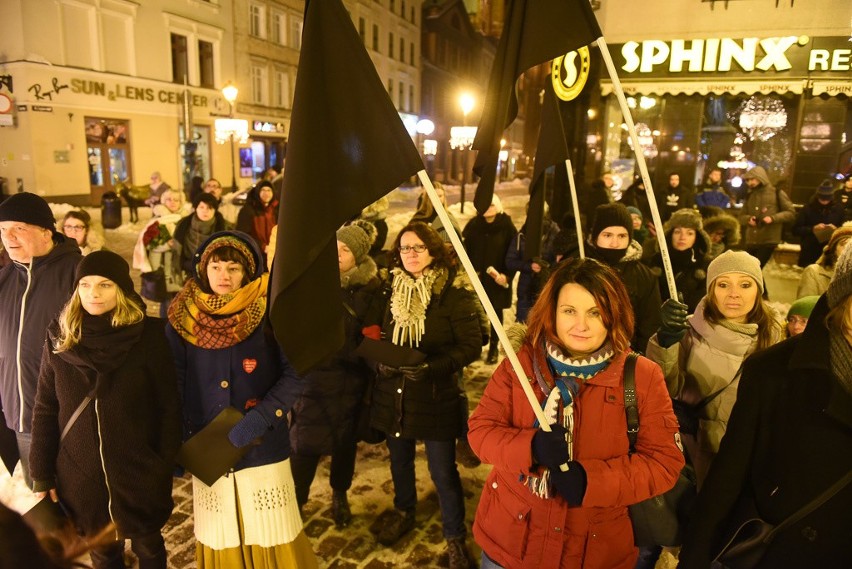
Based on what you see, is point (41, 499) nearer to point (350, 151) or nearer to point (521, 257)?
point (350, 151)

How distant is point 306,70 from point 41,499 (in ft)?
8.16

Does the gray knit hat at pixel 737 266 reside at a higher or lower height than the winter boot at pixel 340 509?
higher

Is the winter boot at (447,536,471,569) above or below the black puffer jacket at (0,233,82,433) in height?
below

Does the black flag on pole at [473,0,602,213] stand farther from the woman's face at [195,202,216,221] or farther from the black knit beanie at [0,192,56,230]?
the woman's face at [195,202,216,221]

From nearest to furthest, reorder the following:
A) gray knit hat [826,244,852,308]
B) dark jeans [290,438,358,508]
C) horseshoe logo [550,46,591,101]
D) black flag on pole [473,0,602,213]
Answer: gray knit hat [826,244,852,308]
black flag on pole [473,0,602,213]
dark jeans [290,438,358,508]
horseshoe logo [550,46,591,101]

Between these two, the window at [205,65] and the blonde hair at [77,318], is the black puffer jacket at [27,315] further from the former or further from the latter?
the window at [205,65]

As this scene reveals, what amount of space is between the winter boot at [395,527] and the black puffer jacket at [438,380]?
0.67 meters

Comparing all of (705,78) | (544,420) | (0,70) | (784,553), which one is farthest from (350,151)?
(0,70)

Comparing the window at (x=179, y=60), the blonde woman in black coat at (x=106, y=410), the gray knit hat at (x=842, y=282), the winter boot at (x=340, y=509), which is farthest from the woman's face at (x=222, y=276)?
the window at (x=179, y=60)

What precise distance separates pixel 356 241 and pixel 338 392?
40.6 inches

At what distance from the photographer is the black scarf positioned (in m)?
2.74

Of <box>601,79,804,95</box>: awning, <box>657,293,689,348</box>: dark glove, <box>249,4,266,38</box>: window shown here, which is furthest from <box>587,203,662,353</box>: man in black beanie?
<box>249,4,266,38</box>: window

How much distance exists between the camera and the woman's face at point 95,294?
2.79 meters

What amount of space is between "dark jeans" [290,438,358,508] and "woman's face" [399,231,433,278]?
1174mm
